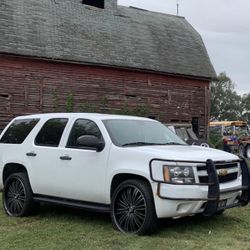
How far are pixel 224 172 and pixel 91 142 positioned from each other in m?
2.03

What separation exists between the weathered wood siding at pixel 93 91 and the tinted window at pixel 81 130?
15.9 meters

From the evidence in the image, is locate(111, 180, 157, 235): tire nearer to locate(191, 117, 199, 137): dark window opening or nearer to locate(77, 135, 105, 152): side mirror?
locate(77, 135, 105, 152): side mirror

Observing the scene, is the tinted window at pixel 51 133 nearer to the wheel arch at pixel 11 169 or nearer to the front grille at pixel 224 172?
the wheel arch at pixel 11 169

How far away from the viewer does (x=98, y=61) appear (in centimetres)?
2608

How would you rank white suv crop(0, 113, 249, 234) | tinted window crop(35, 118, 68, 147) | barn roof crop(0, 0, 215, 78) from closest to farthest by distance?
white suv crop(0, 113, 249, 234), tinted window crop(35, 118, 68, 147), barn roof crop(0, 0, 215, 78)

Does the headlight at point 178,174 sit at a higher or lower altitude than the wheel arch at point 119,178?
higher

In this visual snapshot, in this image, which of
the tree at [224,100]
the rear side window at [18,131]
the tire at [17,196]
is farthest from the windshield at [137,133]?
the tree at [224,100]

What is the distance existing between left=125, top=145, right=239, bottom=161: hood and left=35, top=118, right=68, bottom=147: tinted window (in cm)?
170

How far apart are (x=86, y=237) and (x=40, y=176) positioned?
181 cm

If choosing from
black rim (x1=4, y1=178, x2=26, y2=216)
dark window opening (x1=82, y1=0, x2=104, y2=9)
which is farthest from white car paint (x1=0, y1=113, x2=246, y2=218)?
dark window opening (x1=82, y1=0, x2=104, y2=9)

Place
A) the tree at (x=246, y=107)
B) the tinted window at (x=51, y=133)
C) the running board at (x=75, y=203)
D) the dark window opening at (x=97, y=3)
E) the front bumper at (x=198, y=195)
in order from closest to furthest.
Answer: the front bumper at (x=198, y=195)
the running board at (x=75, y=203)
the tinted window at (x=51, y=133)
the dark window opening at (x=97, y=3)
the tree at (x=246, y=107)

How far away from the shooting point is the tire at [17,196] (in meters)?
8.68

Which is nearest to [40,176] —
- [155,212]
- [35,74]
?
[155,212]

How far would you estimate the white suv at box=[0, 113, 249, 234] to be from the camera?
693 cm
